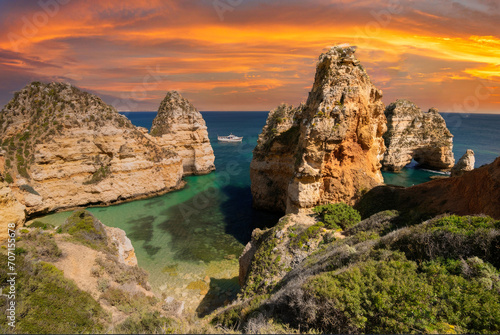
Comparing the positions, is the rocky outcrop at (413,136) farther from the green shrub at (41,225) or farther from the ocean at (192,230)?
the green shrub at (41,225)

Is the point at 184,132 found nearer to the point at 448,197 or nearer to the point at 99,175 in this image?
the point at 99,175

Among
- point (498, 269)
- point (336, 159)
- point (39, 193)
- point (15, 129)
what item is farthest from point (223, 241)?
point (15, 129)

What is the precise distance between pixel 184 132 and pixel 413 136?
4491 cm

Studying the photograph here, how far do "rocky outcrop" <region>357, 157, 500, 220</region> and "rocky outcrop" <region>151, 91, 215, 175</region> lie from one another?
3314 centimetres

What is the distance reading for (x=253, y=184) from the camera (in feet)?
90.5

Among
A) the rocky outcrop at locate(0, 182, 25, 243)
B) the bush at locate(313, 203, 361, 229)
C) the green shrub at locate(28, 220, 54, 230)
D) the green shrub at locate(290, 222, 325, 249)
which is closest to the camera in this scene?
the rocky outcrop at locate(0, 182, 25, 243)

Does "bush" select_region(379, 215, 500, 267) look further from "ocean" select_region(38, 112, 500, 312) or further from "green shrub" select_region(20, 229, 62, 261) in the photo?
"green shrub" select_region(20, 229, 62, 261)

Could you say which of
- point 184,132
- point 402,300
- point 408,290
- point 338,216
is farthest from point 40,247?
point 184,132

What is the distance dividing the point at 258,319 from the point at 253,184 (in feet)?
72.8

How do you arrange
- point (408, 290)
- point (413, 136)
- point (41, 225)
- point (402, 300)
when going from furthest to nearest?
point (413, 136) < point (41, 225) < point (408, 290) < point (402, 300)

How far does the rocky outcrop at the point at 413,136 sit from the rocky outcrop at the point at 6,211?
2029 inches

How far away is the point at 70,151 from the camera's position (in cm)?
2705

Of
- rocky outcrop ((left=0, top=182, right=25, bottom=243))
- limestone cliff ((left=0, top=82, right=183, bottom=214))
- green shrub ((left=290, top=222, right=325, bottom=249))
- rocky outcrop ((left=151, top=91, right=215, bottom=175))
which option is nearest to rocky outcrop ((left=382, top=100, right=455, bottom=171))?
rocky outcrop ((left=151, top=91, right=215, bottom=175))

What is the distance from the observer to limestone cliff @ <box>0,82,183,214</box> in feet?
82.5
